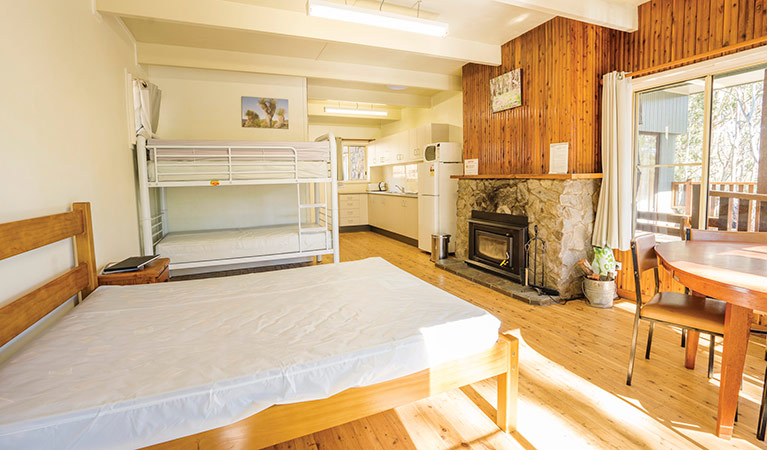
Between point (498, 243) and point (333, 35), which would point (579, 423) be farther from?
point (333, 35)

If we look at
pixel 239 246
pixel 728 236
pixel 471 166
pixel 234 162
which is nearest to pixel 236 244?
pixel 239 246

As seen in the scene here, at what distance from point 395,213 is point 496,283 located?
3.31 meters

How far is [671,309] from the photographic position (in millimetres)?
2035

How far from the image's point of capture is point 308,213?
18.9 ft

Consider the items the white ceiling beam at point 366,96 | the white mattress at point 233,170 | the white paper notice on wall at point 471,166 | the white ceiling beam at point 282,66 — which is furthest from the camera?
the white ceiling beam at point 366,96

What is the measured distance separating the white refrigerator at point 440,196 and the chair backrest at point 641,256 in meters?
3.32

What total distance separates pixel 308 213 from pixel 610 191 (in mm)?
4092

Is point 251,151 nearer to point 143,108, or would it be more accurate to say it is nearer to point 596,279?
point 143,108

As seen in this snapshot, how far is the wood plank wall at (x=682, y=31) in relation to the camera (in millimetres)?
2637

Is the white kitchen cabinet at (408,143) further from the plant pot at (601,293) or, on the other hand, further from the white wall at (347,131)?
the plant pot at (601,293)

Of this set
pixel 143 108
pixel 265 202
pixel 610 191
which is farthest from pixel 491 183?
pixel 143 108

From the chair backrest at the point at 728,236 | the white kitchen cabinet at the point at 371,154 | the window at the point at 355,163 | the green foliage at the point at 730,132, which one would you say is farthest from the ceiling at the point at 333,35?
the window at the point at 355,163

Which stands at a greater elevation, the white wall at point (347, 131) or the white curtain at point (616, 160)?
the white wall at point (347, 131)

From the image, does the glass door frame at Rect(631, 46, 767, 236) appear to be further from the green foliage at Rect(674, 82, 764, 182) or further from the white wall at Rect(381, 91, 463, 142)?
the white wall at Rect(381, 91, 463, 142)
